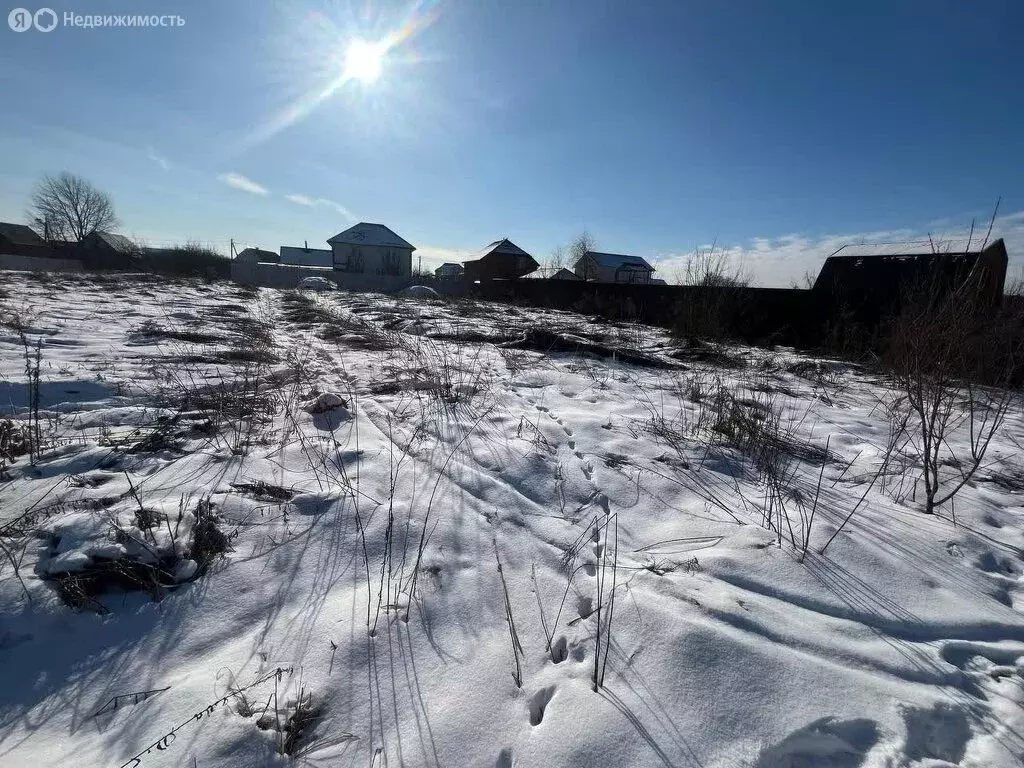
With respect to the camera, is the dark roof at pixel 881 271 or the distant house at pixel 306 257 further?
the distant house at pixel 306 257

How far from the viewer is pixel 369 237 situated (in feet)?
128

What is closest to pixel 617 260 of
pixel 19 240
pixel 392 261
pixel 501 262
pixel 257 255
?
pixel 501 262

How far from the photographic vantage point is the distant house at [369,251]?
126 feet

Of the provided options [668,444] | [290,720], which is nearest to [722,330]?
[668,444]

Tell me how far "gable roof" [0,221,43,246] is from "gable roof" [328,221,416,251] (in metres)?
34.9

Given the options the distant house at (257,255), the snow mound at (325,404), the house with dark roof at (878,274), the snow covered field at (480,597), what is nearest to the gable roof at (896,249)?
the house with dark roof at (878,274)

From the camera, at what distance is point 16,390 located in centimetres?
292

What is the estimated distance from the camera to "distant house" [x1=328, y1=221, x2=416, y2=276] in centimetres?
3838

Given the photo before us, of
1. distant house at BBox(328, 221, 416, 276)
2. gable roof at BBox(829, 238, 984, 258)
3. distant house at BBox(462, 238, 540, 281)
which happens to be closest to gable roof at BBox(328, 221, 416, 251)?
distant house at BBox(328, 221, 416, 276)

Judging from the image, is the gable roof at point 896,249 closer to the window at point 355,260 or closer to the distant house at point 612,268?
the distant house at point 612,268

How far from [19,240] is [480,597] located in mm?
70216

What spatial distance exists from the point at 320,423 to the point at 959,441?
474 centimetres

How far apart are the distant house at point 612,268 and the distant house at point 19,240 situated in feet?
166

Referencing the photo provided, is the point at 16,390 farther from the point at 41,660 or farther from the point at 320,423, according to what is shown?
the point at 41,660
